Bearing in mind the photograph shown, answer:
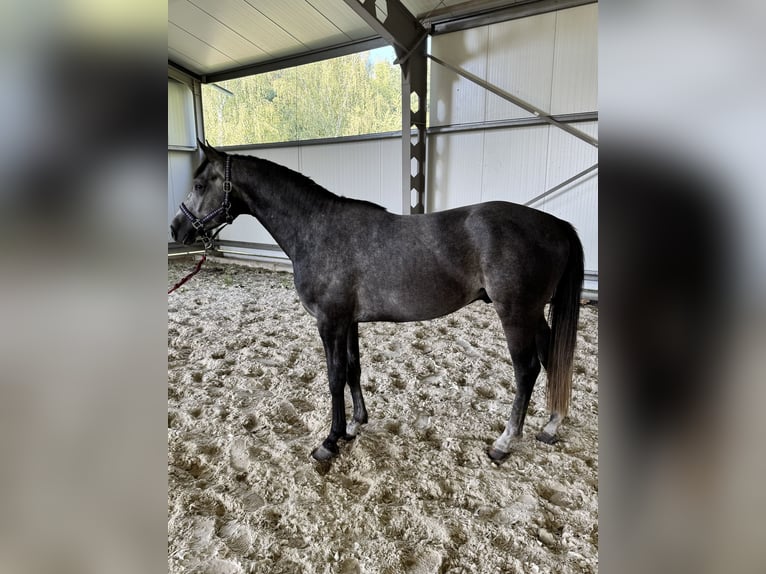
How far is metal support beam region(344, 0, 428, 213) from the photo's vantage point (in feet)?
15.7

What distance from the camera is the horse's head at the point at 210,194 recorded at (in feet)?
6.20

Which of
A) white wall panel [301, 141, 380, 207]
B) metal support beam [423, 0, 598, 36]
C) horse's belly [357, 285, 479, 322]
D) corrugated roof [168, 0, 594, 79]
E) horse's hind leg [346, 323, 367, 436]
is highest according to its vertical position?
corrugated roof [168, 0, 594, 79]

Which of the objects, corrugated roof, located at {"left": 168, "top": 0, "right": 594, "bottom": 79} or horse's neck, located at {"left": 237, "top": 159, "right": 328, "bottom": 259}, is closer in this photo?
horse's neck, located at {"left": 237, "top": 159, "right": 328, "bottom": 259}

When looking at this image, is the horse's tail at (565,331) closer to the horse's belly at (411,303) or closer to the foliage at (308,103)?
the horse's belly at (411,303)

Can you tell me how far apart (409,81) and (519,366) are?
4.70m

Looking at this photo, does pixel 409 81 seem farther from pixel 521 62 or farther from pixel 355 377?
pixel 355 377

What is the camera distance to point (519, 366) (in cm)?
182

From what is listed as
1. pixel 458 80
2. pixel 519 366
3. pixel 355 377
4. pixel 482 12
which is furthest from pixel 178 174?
pixel 519 366

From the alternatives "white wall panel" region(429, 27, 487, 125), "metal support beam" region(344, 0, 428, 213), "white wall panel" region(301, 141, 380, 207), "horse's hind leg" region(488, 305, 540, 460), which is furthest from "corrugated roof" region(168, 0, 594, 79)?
"horse's hind leg" region(488, 305, 540, 460)

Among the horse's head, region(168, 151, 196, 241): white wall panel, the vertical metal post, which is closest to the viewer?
the horse's head

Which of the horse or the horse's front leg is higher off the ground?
the horse

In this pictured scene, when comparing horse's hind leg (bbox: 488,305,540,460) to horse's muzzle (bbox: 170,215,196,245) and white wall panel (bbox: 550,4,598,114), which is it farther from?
white wall panel (bbox: 550,4,598,114)
